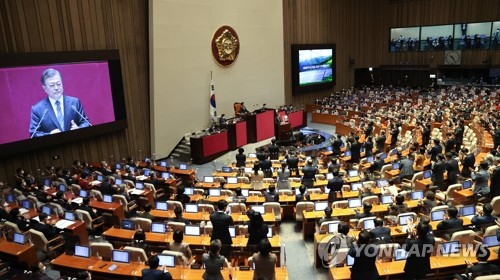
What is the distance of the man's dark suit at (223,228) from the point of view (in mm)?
7496

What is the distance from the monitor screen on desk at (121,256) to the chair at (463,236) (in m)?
5.90

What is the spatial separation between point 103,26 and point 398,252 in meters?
14.2

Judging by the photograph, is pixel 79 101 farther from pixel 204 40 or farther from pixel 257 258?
pixel 257 258

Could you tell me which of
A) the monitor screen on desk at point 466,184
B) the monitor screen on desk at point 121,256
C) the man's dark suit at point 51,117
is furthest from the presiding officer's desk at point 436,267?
the man's dark suit at point 51,117

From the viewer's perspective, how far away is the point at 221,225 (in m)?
7.55

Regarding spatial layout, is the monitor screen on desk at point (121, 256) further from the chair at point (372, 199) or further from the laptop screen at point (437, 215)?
the laptop screen at point (437, 215)

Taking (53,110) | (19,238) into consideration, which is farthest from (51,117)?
(19,238)

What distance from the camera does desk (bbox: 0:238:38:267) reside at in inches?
322

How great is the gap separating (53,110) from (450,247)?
13.3m

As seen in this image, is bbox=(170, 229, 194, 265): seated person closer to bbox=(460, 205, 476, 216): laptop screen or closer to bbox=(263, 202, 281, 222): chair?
bbox=(263, 202, 281, 222): chair

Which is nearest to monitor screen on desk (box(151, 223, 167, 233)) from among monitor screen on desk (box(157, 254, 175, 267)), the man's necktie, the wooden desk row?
the wooden desk row

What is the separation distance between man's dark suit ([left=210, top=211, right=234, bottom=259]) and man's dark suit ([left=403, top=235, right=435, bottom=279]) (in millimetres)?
3177

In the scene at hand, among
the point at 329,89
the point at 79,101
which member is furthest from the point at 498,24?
the point at 79,101

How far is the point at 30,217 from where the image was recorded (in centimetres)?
1000
